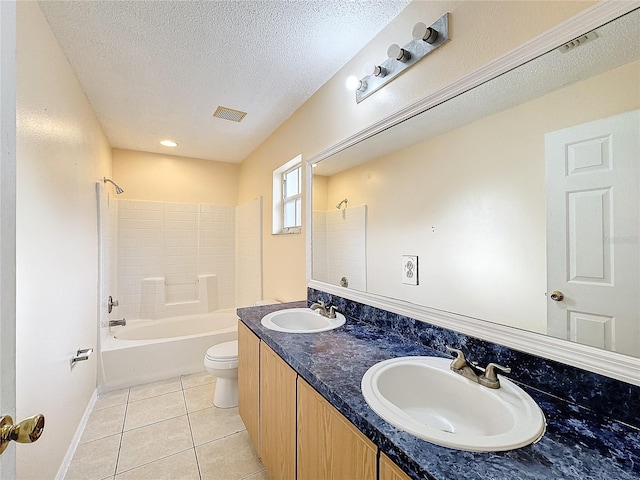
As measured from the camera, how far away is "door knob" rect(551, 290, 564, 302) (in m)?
0.91

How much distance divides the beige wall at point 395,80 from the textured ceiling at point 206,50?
4.3 inches

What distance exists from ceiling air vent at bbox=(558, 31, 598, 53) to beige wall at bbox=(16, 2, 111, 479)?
200 centimetres

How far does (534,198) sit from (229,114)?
2412mm

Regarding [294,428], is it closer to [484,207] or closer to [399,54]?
[484,207]

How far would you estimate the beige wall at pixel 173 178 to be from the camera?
3.46 metres

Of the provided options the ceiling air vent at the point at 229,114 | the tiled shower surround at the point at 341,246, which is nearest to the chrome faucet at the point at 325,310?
the tiled shower surround at the point at 341,246

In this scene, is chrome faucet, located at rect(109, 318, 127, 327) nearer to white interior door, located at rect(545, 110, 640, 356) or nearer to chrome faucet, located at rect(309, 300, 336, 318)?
chrome faucet, located at rect(309, 300, 336, 318)

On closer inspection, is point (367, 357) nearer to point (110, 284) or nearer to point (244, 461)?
point (244, 461)

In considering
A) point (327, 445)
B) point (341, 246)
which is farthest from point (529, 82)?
point (327, 445)

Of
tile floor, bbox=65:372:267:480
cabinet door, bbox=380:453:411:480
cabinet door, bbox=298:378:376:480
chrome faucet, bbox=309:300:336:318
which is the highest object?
chrome faucet, bbox=309:300:336:318

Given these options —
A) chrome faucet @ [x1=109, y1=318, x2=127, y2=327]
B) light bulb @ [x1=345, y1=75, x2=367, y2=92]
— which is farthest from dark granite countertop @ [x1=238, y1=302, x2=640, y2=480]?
chrome faucet @ [x1=109, y1=318, x2=127, y2=327]

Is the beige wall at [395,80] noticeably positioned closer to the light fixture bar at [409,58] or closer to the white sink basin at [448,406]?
the light fixture bar at [409,58]

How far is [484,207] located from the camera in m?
1.12

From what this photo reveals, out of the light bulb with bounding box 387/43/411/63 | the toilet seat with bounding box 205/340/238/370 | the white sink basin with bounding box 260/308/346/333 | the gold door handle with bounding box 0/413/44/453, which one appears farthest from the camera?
the toilet seat with bounding box 205/340/238/370
